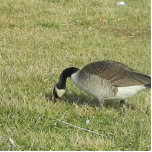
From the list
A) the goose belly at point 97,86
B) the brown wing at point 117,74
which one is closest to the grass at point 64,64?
the goose belly at point 97,86

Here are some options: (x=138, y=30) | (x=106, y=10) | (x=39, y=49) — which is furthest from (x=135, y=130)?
(x=106, y=10)

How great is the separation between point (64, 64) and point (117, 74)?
13.7ft

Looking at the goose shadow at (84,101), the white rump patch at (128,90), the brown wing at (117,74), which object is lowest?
the goose shadow at (84,101)

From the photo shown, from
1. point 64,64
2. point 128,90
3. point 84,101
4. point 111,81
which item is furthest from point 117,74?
point 64,64

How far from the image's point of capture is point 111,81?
6340 mm

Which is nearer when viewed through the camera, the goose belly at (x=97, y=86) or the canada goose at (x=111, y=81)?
the canada goose at (x=111, y=81)

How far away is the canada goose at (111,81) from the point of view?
20.4ft

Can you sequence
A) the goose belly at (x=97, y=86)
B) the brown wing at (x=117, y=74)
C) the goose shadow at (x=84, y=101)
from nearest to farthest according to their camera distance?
the brown wing at (x=117, y=74) < the goose belly at (x=97, y=86) < the goose shadow at (x=84, y=101)

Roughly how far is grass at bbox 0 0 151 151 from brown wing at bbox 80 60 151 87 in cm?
71

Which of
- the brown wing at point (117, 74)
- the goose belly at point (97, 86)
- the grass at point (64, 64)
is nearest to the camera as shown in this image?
the grass at point (64, 64)

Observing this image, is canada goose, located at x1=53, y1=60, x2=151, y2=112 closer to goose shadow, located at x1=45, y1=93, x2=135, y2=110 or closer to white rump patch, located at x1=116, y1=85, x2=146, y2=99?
white rump patch, located at x1=116, y1=85, x2=146, y2=99

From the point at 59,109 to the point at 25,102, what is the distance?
70 cm

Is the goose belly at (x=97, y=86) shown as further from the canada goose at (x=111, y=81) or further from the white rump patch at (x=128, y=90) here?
the white rump patch at (x=128, y=90)

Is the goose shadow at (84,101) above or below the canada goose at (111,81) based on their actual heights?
below
